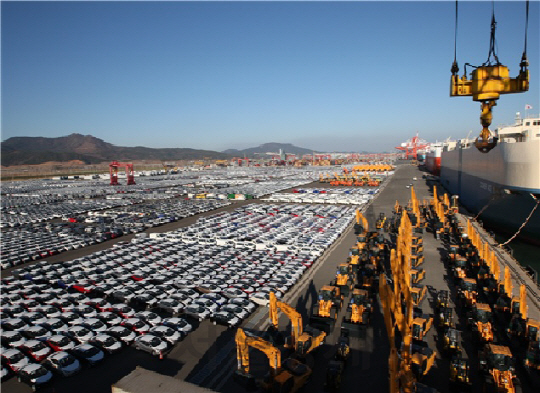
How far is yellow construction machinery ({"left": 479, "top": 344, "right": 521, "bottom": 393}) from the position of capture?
31.7 ft

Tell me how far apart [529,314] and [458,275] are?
4014 millimetres

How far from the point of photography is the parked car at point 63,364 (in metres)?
11.9

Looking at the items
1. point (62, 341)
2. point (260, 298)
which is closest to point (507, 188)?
point (260, 298)

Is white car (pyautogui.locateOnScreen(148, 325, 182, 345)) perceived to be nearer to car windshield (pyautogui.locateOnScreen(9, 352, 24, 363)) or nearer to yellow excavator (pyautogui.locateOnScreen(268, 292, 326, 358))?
yellow excavator (pyautogui.locateOnScreen(268, 292, 326, 358))

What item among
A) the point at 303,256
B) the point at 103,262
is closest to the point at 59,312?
the point at 103,262

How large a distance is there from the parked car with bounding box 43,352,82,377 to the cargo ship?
98.2 ft

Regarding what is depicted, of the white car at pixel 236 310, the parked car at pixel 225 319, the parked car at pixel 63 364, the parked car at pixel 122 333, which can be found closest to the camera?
the parked car at pixel 63 364

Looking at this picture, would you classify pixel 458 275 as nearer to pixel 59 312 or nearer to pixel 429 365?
pixel 429 365

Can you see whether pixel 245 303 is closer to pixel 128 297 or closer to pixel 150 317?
pixel 150 317

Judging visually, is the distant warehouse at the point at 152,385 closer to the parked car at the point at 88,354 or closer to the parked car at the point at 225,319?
the parked car at the point at 88,354

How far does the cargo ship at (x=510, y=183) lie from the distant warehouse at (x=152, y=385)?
28.3m

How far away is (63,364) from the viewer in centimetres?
1208

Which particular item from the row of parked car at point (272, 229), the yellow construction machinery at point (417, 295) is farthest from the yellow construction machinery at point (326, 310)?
the row of parked car at point (272, 229)

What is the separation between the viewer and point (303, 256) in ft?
79.6
